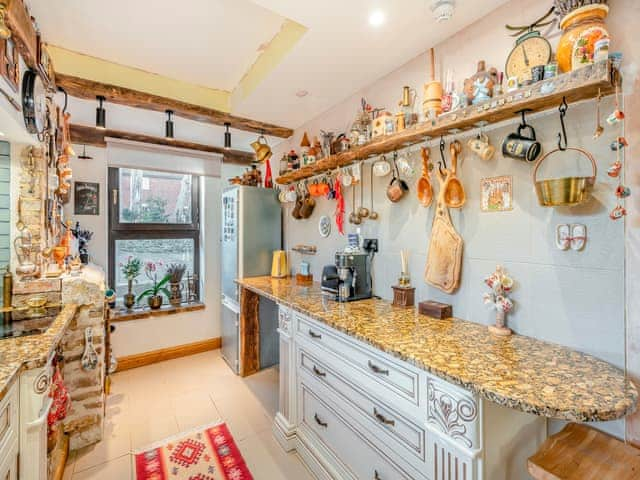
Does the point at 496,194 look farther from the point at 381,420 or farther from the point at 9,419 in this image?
the point at 9,419

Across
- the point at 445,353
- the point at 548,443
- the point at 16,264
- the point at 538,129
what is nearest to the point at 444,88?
the point at 538,129

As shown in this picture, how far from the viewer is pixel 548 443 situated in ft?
3.24

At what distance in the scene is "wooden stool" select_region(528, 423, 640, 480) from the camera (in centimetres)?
86

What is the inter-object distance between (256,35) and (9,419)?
2156 mm

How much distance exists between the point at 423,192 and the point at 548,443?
1.17 m

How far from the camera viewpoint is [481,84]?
52.8 inches

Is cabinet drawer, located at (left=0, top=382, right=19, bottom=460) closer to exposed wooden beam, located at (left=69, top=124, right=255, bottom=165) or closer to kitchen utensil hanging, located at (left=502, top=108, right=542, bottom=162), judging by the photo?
kitchen utensil hanging, located at (left=502, top=108, right=542, bottom=162)

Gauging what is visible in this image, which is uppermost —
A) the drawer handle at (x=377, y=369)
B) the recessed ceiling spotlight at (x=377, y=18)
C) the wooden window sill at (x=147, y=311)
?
the recessed ceiling spotlight at (x=377, y=18)

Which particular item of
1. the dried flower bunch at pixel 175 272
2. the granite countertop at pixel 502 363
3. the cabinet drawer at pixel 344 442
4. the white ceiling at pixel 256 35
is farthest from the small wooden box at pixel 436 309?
the dried flower bunch at pixel 175 272

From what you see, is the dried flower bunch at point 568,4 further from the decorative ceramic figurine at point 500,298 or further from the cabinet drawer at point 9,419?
the cabinet drawer at point 9,419

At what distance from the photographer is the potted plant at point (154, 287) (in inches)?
127

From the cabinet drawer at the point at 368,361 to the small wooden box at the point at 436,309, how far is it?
0.45 metres

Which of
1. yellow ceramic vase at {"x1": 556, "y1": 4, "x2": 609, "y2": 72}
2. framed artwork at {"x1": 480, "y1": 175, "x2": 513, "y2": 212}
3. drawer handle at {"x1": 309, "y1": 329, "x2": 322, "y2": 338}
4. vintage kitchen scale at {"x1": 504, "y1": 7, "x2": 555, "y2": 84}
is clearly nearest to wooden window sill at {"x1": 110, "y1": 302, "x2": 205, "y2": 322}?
drawer handle at {"x1": 309, "y1": 329, "x2": 322, "y2": 338}

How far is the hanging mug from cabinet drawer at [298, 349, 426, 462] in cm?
112
